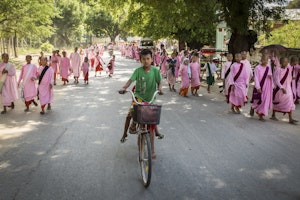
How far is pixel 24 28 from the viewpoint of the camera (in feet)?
94.8

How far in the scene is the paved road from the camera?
4723 millimetres

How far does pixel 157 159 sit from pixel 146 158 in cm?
103

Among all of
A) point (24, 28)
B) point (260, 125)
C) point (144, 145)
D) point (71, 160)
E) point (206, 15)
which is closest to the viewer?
point (144, 145)

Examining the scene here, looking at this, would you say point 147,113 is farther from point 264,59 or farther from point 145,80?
point 264,59

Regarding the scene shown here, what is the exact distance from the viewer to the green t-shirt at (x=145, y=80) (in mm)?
5781

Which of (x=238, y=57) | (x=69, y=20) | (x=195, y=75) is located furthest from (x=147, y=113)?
(x=69, y=20)

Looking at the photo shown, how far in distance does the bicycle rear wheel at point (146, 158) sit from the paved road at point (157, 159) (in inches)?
5.1

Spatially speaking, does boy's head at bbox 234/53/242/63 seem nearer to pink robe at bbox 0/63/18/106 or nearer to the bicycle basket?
the bicycle basket

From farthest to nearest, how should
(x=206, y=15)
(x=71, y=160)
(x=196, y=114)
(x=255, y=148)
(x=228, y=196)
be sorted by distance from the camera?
1. (x=206, y=15)
2. (x=196, y=114)
3. (x=255, y=148)
4. (x=71, y=160)
5. (x=228, y=196)

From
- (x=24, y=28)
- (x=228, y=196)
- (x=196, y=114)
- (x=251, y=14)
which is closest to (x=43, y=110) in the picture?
(x=196, y=114)

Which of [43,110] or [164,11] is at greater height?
[164,11]

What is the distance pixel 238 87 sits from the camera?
10.3 metres

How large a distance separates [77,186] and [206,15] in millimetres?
12717

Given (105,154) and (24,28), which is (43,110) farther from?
(24,28)
